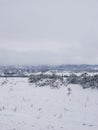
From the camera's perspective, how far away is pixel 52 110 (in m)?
12.9

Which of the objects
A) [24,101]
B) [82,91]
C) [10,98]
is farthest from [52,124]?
[82,91]

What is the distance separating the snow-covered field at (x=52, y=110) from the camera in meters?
9.64

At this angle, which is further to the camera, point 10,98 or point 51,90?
point 51,90

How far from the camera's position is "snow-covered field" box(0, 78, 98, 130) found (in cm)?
964

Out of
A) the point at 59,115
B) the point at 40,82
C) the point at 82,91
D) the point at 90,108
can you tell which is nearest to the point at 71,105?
the point at 90,108

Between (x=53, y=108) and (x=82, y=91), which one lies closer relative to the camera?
(x=53, y=108)

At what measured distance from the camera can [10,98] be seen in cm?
1669

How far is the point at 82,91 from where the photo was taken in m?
19.0

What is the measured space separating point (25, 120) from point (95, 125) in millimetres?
3280

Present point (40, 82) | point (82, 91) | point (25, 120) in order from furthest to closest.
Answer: point (40, 82) < point (82, 91) < point (25, 120)

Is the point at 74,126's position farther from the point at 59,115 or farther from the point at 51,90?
the point at 51,90

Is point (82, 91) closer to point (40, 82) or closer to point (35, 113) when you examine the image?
point (40, 82)

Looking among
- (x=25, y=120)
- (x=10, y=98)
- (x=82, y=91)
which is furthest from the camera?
(x=82, y=91)

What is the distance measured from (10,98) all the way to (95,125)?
8492 mm
